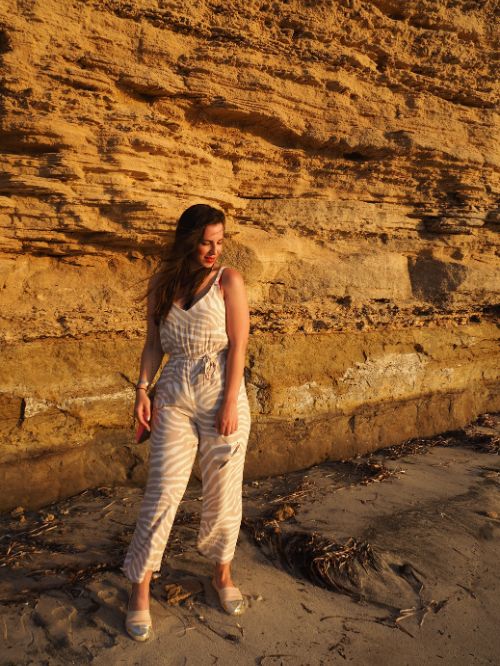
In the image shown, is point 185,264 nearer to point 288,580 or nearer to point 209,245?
point 209,245

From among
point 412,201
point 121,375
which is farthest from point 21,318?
point 412,201

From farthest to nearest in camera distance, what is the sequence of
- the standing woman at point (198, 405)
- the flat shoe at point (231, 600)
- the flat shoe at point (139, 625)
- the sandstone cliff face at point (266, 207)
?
the sandstone cliff face at point (266, 207)
the flat shoe at point (231, 600)
the standing woman at point (198, 405)
the flat shoe at point (139, 625)

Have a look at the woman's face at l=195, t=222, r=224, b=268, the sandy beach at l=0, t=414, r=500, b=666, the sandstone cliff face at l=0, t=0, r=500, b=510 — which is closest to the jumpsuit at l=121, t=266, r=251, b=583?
the woman's face at l=195, t=222, r=224, b=268

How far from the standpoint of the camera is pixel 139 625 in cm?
262

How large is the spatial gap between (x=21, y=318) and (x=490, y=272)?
4.56m

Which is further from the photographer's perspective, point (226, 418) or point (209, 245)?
point (209, 245)

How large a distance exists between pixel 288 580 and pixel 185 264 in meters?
1.78

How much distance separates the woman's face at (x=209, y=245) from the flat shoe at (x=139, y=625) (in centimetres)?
165

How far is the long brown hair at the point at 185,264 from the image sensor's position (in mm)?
2840

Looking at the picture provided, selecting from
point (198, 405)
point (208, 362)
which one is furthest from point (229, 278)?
point (198, 405)

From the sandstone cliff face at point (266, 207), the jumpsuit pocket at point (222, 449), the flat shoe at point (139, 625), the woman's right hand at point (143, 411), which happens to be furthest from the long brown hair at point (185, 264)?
the sandstone cliff face at point (266, 207)

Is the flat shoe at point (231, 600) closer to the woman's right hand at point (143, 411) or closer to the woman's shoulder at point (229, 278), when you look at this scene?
the woman's right hand at point (143, 411)

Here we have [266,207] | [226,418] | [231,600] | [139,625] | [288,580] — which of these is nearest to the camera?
[139,625]

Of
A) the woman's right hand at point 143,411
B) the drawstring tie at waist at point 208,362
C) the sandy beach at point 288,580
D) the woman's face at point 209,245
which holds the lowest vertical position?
the sandy beach at point 288,580
